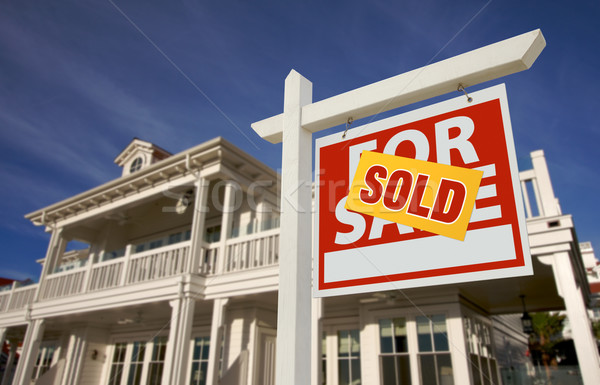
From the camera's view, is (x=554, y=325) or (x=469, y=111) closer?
(x=469, y=111)

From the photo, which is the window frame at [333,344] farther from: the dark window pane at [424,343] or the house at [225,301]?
the dark window pane at [424,343]

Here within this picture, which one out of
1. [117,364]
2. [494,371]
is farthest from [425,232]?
[117,364]

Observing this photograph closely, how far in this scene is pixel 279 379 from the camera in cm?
177

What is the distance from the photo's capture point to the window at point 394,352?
26.8ft

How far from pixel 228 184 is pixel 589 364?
7.54m

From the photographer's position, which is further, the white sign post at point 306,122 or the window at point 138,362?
the window at point 138,362

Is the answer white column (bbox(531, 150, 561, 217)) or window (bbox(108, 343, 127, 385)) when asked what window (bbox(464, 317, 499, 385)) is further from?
window (bbox(108, 343, 127, 385))

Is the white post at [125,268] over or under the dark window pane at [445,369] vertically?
over

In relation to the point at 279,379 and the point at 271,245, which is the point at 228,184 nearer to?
the point at 271,245

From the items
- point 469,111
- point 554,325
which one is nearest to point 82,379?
point 469,111

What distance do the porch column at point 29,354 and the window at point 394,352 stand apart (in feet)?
34.1

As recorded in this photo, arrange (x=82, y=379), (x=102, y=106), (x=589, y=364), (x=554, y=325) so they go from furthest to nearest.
Result: (x=554, y=325) < (x=102, y=106) < (x=82, y=379) < (x=589, y=364)

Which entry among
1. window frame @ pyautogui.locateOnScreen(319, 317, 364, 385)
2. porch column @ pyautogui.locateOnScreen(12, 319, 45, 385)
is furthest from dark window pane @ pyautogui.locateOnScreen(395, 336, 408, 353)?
porch column @ pyautogui.locateOnScreen(12, 319, 45, 385)

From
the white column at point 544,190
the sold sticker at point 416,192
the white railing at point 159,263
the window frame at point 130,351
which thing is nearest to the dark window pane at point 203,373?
the window frame at point 130,351
